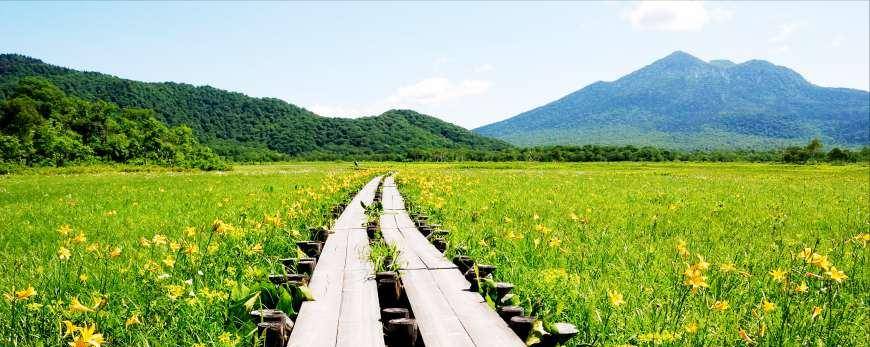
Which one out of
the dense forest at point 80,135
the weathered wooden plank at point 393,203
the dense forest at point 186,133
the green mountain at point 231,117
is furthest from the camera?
the green mountain at point 231,117

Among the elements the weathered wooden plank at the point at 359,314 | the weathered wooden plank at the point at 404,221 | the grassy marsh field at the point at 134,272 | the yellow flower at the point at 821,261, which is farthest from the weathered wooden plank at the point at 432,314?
the weathered wooden plank at the point at 404,221

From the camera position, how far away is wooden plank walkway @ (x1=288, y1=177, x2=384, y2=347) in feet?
9.73

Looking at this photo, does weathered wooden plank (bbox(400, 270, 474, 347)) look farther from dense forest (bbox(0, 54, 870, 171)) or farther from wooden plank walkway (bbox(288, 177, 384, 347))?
dense forest (bbox(0, 54, 870, 171))

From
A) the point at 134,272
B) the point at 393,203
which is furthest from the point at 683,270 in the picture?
the point at 393,203

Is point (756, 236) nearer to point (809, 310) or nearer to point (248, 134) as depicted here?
point (809, 310)

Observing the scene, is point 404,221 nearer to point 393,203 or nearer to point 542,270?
point 393,203

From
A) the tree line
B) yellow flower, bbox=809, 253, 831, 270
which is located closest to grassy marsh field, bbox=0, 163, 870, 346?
yellow flower, bbox=809, 253, 831, 270

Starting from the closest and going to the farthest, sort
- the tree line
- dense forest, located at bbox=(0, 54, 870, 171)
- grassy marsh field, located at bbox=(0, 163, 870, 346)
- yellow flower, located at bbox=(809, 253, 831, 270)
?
yellow flower, located at bbox=(809, 253, 831, 270) → grassy marsh field, located at bbox=(0, 163, 870, 346) → dense forest, located at bbox=(0, 54, 870, 171) → the tree line

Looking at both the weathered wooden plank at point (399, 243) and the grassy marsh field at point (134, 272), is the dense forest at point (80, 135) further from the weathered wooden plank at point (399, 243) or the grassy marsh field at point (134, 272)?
the weathered wooden plank at point (399, 243)

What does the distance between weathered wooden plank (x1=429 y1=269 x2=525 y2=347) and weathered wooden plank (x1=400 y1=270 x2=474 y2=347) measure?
47mm

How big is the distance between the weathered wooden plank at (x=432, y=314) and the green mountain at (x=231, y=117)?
122135 mm

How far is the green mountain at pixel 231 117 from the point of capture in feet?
423

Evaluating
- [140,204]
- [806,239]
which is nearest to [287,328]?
[806,239]

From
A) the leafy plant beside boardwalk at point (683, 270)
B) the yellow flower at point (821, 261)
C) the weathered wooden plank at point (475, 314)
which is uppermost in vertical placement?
the yellow flower at point (821, 261)
